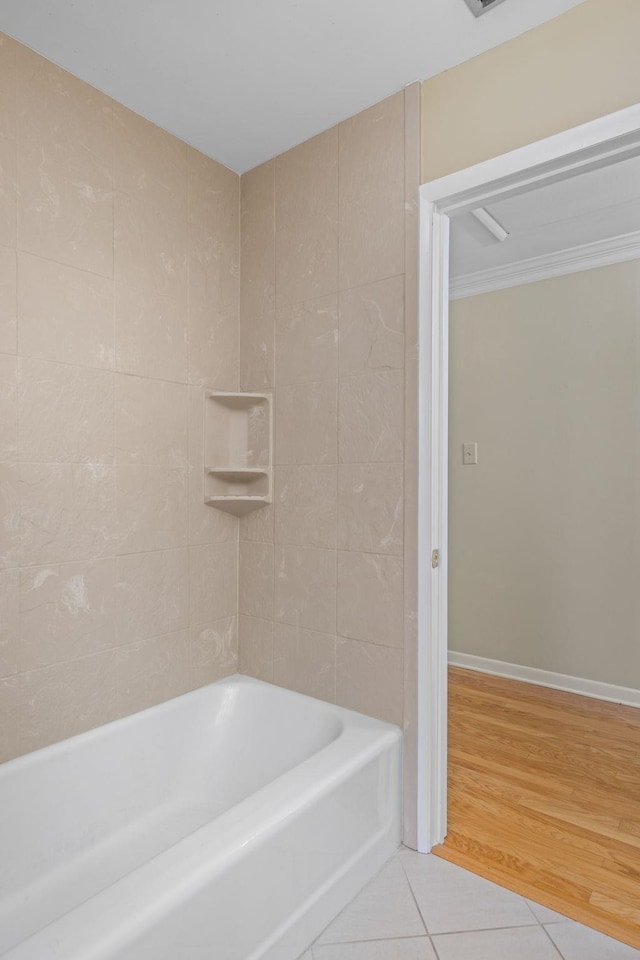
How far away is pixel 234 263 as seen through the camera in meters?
2.29

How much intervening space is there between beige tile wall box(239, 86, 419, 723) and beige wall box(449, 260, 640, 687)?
5.29 feet

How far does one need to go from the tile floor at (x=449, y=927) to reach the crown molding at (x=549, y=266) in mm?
2793

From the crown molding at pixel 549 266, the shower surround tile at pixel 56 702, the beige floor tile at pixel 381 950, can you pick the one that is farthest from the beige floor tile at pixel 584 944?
the crown molding at pixel 549 266

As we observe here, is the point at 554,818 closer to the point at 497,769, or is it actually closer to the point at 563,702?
the point at 497,769

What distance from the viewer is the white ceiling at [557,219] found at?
2.31 meters

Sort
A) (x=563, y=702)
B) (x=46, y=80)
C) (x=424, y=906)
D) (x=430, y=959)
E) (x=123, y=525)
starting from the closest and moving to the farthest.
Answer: (x=430, y=959), (x=424, y=906), (x=46, y=80), (x=123, y=525), (x=563, y=702)

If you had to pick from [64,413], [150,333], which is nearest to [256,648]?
[64,413]

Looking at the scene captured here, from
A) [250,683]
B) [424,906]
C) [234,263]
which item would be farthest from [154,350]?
[424,906]

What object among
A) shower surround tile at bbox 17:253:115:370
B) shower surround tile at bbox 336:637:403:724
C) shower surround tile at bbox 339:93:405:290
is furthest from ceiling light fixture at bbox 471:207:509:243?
shower surround tile at bbox 336:637:403:724

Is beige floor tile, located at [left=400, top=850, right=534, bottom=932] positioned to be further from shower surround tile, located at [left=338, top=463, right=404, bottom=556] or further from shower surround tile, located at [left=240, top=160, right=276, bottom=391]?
shower surround tile, located at [left=240, top=160, right=276, bottom=391]

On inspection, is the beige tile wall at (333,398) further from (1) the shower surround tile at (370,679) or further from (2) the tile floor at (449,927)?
(2) the tile floor at (449,927)

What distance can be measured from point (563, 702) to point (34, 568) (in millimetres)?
2598

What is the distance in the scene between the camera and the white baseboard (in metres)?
2.88

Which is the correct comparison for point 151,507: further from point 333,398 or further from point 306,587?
point 333,398
